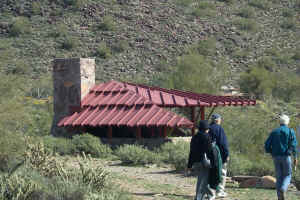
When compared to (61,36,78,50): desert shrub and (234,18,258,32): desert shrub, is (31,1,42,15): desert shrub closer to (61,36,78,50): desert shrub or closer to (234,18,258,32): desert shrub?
(61,36,78,50): desert shrub

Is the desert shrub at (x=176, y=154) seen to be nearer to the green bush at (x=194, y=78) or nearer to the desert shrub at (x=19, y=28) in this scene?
the green bush at (x=194, y=78)

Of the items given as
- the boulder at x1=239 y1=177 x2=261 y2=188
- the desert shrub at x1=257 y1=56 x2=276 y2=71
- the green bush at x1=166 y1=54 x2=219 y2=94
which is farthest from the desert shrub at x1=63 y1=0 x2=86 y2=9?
the boulder at x1=239 y1=177 x2=261 y2=188

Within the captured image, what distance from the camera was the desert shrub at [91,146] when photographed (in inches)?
720

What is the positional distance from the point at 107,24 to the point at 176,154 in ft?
129

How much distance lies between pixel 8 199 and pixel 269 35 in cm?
5108

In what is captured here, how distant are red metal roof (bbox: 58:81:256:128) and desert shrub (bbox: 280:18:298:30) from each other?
131 ft

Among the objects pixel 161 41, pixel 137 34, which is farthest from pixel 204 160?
pixel 137 34

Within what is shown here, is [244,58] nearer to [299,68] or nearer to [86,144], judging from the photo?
[299,68]

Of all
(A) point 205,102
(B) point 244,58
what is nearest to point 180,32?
(B) point 244,58

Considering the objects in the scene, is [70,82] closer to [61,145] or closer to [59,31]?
[61,145]

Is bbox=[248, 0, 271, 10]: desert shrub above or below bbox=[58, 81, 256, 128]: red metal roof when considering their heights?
above

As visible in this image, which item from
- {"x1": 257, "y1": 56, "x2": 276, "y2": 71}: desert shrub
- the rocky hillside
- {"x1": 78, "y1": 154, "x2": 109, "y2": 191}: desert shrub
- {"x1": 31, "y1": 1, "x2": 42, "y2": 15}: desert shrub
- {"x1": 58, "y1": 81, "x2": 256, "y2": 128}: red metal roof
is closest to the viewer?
{"x1": 78, "y1": 154, "x2": 109, "y2": 191}: desert shrub

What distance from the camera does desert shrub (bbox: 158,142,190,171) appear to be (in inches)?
576

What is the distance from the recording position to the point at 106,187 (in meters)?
9.44
